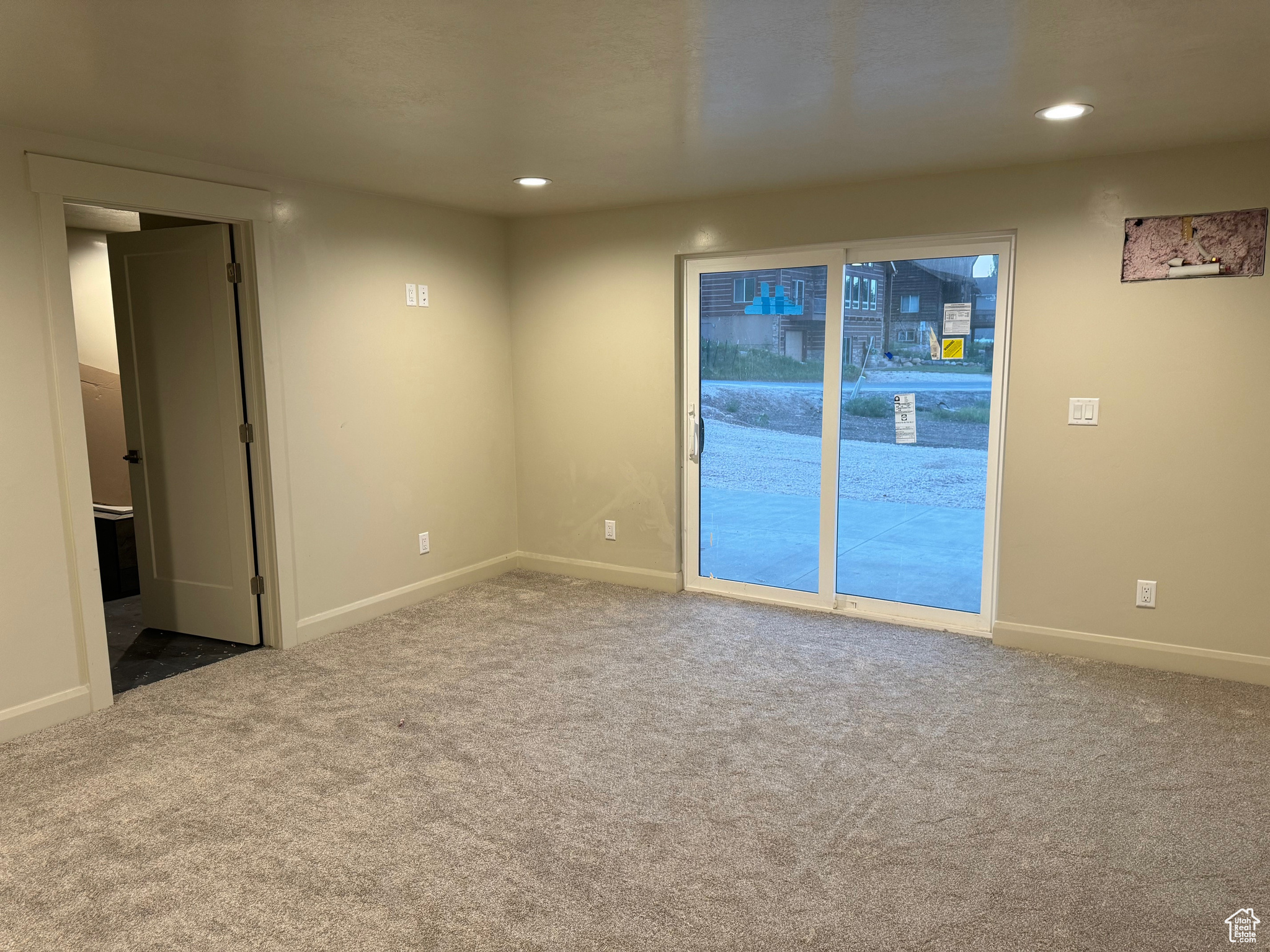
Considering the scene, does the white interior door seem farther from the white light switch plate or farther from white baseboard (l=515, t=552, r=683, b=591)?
the white light switch plate

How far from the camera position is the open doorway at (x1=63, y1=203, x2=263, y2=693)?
13.4 ft

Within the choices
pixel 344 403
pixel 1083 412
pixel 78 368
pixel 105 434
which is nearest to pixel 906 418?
pixel 1083 412

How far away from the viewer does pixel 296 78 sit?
2.57 m

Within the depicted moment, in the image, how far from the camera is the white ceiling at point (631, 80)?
2.12 meters

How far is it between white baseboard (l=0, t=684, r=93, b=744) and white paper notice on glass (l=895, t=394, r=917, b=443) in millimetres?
3945

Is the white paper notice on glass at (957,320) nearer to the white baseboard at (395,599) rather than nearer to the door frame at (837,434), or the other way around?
the door frame at (837,434)

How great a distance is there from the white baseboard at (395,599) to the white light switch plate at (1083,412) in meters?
3.48

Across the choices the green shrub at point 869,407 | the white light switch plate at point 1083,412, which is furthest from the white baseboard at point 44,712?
the white light switch plate at point 1083,412

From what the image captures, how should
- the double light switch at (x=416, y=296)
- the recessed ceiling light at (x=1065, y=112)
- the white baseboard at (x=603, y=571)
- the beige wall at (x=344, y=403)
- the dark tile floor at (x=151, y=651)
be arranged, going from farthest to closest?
the white baseboard at (x=603, y=571) → the double light switch at (x=416, y=296) → the dark tile floor at (x=151, y=651) → the beige wall at (x=344, y=403) → the recessed ceiling light at (x=1065, y=112)

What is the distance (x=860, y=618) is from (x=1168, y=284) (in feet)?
7.08

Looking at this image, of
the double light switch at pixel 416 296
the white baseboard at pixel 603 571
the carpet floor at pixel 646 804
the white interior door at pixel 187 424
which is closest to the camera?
the carpet floor at pixel 646 804

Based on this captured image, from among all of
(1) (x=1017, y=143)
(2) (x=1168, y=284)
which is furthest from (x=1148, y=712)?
(1) (x=1017, y=143)

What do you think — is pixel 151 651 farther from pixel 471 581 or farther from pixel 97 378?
pixel 97 378

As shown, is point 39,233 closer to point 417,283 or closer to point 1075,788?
point 417,283
